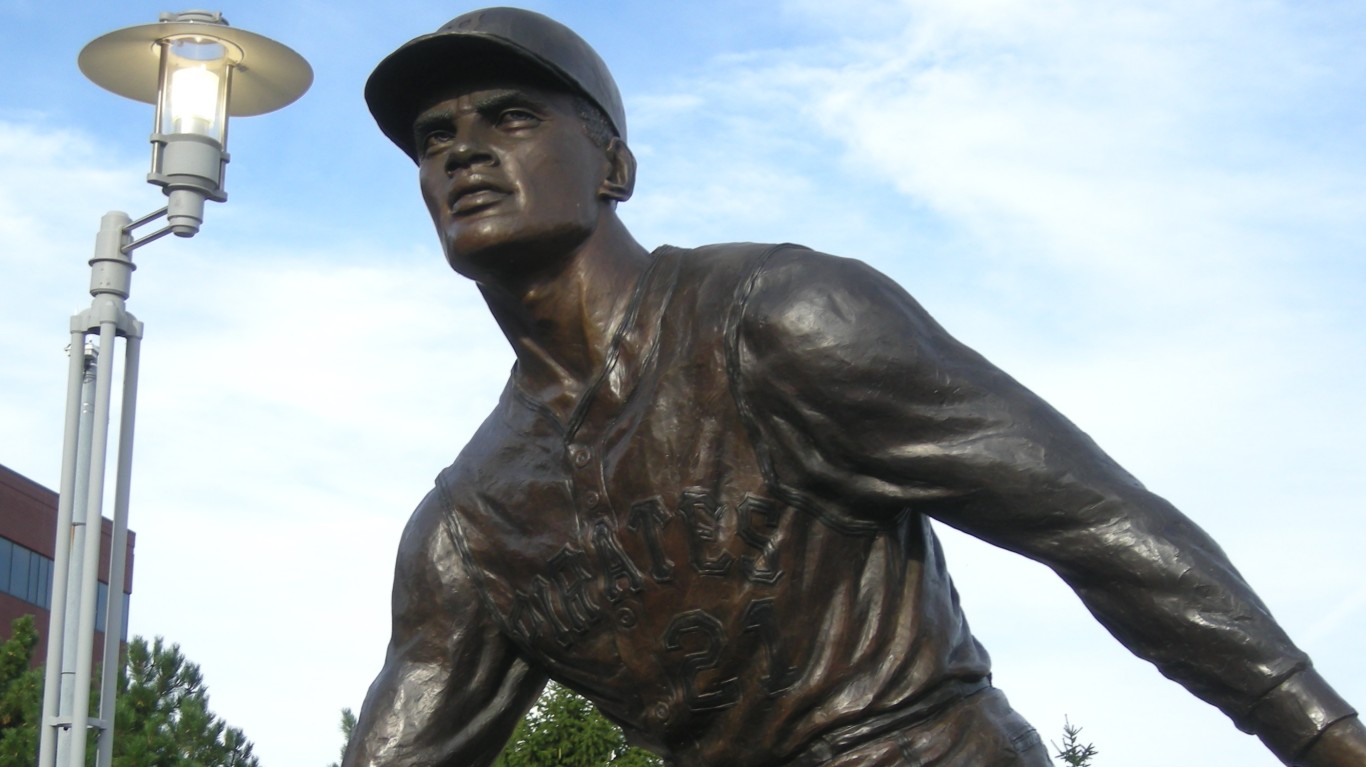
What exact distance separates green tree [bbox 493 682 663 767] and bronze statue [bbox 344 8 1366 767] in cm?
936

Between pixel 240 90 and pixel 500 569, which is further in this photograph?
pixel 240 90

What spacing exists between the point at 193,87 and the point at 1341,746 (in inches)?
216

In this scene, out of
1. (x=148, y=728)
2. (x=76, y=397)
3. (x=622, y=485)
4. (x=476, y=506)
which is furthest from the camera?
(x=148, y=728)

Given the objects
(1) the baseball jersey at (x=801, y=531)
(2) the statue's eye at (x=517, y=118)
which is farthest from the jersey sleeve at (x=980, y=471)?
(2) the statue's eye at (x=517, y=118)

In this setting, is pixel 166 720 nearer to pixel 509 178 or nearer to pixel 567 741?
A: pixel 567 741

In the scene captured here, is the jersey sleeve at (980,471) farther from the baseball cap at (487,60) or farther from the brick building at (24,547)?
the brick building at (24,547)

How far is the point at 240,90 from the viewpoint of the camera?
7.47 m

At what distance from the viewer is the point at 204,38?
7305 mm

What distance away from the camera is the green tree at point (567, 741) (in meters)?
13.2

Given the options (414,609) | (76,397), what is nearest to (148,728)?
(76,397)

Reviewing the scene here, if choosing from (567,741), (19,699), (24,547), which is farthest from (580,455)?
(24,547)

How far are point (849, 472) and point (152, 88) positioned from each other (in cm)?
480

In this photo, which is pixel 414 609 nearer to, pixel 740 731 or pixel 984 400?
pixel 740 731

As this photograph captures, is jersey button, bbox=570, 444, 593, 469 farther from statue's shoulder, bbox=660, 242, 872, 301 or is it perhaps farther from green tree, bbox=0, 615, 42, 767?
green tree, bbox=0, 615, 42, 767
